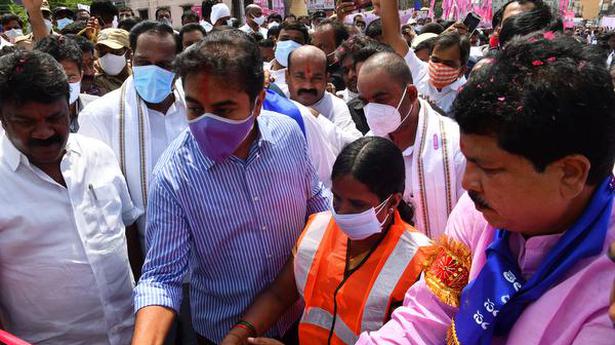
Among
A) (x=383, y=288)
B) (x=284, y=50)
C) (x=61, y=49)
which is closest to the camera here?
(x=383, y=288)

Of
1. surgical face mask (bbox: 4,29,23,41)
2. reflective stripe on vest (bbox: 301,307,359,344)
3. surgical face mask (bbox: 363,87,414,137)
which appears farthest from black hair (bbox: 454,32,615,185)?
surgical face mask (bbox: 4,29,23,41)

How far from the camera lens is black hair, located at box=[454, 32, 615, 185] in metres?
0.99

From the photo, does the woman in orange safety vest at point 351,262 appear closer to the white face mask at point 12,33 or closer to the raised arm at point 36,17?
the raised arm at point 36,17

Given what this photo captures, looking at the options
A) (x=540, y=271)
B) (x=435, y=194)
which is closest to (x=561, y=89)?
(x=540, y=271)

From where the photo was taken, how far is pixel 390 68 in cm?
251

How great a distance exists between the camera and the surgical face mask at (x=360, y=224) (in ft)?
5.72

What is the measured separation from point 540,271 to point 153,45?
251 cm

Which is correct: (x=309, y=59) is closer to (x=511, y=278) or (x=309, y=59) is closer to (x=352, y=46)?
(x=352, y=46)

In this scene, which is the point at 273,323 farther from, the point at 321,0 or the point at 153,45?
the point at 321,0

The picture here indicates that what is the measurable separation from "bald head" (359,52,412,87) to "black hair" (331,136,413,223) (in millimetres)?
682

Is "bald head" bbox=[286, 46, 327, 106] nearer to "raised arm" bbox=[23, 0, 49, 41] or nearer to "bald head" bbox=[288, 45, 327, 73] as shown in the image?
"bald head" bbox=[288, 45, 327, 73]

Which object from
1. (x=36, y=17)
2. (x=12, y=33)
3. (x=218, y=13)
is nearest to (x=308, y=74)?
(x=36, y=17)

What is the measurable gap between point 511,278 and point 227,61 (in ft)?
3.58

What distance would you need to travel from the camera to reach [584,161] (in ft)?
3.32
